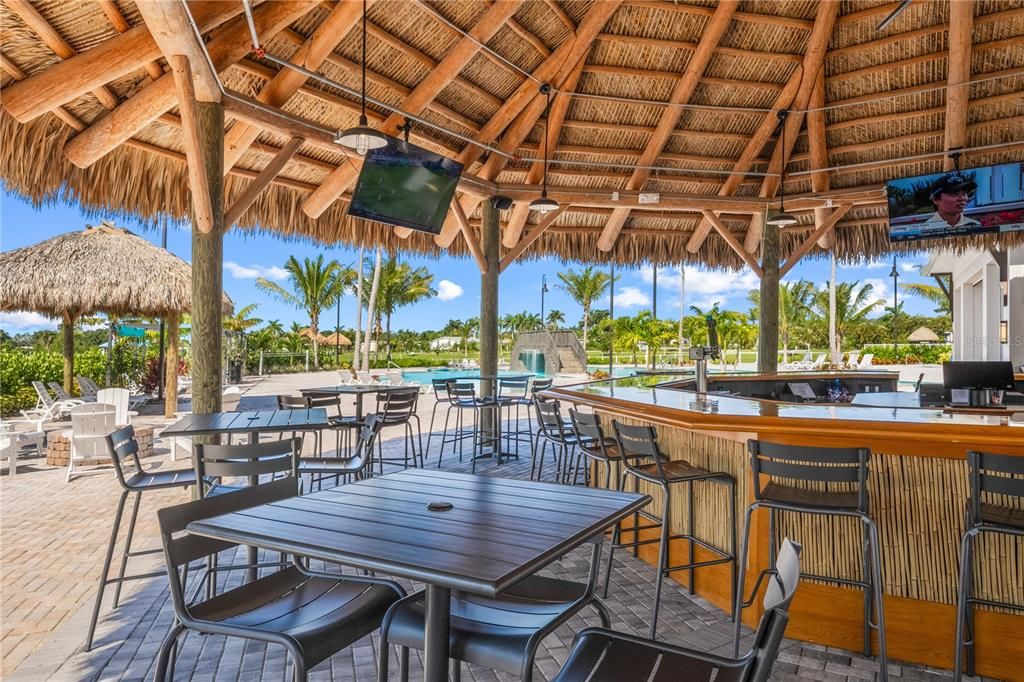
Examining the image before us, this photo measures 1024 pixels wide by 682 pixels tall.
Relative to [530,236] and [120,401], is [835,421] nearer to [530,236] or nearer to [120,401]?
[530,236]

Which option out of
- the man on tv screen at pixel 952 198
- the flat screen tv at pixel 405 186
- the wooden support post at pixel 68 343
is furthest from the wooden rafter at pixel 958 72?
the wooden support post at pixel 68 343

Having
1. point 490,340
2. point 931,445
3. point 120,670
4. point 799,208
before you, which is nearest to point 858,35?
point 799,208

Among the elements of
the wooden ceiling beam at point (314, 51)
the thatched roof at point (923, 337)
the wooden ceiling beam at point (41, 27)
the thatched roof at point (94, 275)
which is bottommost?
the thatched roof at point (923, 337)

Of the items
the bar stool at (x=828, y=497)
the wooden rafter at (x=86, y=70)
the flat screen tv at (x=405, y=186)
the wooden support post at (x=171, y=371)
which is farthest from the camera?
the wooden support post at (x=171, y=371)

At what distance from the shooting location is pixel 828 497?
277cm

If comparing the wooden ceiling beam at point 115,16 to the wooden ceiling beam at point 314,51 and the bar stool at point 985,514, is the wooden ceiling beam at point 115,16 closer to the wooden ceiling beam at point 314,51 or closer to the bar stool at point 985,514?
the wooden ceiling beam at point 314,51

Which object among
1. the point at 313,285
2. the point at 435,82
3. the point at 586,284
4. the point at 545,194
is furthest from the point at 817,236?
the point at 313,285

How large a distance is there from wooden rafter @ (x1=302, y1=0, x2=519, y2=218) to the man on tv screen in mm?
5729

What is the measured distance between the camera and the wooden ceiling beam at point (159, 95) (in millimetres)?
4406

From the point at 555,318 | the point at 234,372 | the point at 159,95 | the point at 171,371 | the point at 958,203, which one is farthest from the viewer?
the point at 555,318

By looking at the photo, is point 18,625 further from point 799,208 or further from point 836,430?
point 799,208

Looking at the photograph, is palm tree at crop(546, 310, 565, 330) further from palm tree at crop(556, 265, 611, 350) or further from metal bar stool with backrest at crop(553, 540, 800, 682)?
metal bar stool with backrest at crop(553, 540, 800, 682)

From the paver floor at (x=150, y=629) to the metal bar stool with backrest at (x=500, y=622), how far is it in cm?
83

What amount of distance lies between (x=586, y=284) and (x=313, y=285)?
43.6ft
